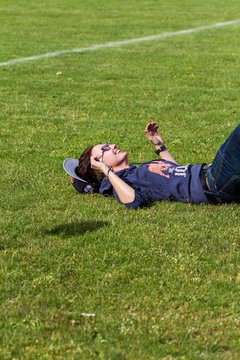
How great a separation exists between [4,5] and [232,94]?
18.6 meters

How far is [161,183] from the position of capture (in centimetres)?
638

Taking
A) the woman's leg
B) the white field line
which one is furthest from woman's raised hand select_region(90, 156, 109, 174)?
the white field line

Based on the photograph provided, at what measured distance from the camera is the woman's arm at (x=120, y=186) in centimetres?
615

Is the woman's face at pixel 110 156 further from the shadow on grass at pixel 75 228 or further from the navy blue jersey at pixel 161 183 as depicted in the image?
the shadow on grass at pixel 75 228

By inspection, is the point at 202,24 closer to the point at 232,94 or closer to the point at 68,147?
the point at 232,94

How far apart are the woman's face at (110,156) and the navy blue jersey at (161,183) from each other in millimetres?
95

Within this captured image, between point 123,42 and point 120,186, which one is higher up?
point 120,186

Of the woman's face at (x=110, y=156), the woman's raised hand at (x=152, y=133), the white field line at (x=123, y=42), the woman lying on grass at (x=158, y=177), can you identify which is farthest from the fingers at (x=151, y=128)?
the white field line at (x=123, y=42)

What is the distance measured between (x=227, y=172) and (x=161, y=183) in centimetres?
68

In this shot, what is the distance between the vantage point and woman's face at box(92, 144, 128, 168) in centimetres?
658

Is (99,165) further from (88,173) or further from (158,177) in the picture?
(158,177)

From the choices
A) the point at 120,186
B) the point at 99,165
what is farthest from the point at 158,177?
the point at 99,165

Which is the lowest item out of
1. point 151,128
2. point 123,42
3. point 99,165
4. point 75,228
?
point 123,42

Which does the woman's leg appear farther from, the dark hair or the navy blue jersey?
the dark hair
